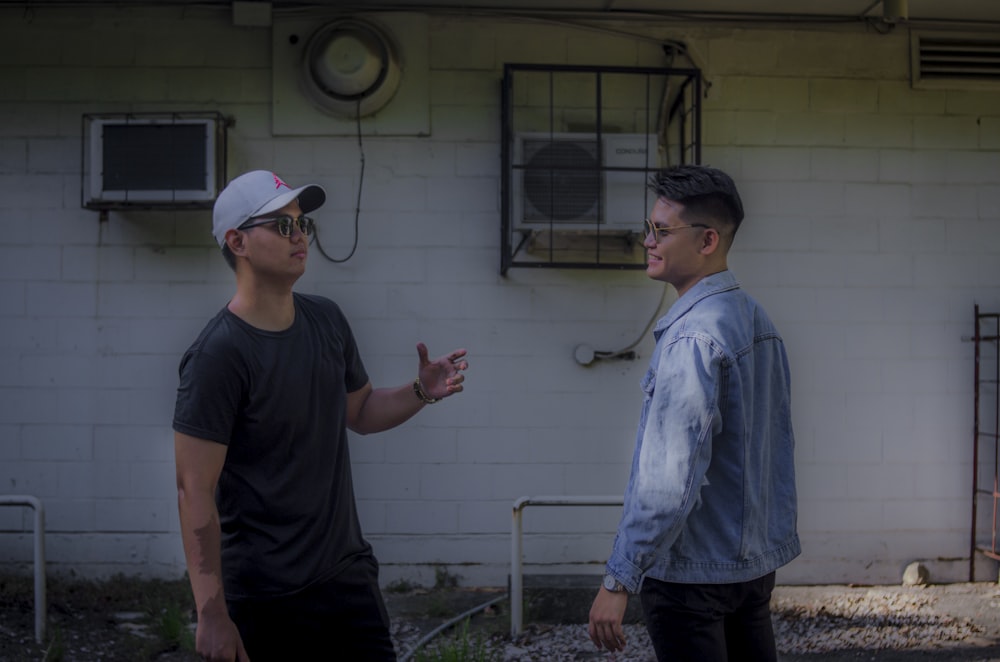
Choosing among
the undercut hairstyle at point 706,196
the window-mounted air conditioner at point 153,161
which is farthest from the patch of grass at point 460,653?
the window-mounted air conditioner at point 153,161

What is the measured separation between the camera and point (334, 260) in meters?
5.68

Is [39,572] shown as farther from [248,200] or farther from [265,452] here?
[248,200]

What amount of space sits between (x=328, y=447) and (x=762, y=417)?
122 centimetres

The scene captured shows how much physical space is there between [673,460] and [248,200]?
1397mm

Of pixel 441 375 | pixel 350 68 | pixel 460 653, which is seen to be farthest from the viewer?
pixel 350 68

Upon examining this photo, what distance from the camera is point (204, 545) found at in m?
2.46

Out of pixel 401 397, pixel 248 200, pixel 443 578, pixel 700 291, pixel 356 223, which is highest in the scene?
pixel 356 223

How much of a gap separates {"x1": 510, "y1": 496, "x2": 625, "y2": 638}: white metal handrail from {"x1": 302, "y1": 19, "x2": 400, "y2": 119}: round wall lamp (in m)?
2.46

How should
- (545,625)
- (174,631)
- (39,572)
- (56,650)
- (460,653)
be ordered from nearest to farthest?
1. (460,653)
2. (56,650)
3. (39,572)
4. (174,631)
5. (545,625)

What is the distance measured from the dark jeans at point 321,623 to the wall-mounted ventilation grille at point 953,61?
479cm

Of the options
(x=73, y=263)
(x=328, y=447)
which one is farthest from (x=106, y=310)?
(x=328, y=447)

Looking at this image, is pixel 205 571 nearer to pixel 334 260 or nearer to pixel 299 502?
pixel 299 502

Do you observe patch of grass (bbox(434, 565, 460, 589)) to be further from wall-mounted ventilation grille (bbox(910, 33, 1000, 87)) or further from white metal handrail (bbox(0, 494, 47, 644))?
wall-mounted ventilation grille (bbox(910, 33, 1000, 87))

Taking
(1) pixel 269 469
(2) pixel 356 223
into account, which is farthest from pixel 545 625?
(1) pixel 269 469
